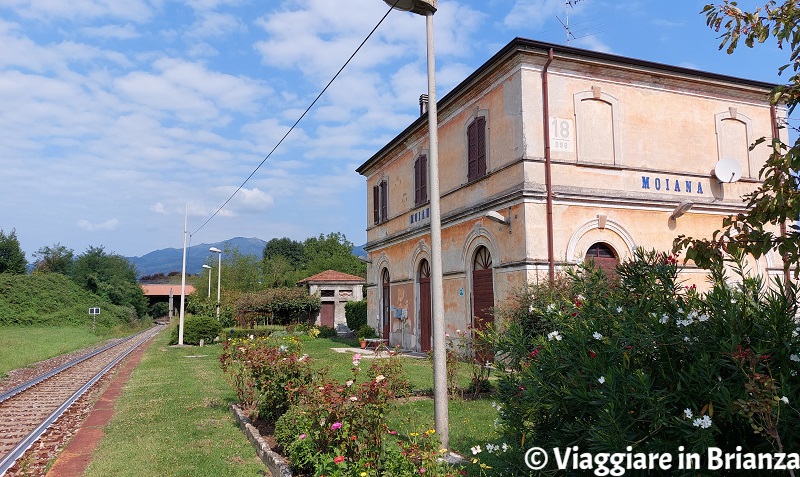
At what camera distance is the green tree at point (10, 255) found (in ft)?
157

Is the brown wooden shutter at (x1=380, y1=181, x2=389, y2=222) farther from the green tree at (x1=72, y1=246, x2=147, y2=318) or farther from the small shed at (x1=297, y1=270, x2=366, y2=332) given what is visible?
the green tree at (x1=72, y1=246, x2=147, y2=318)

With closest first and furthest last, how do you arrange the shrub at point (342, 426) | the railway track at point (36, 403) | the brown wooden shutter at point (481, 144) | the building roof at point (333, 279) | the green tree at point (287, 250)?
the shrub at point (342, 426), the railway track at point (36, 403), the brown wooden shutter at point (481, 144), the building roof at point (333, 279), the green tree at point (287, 250)

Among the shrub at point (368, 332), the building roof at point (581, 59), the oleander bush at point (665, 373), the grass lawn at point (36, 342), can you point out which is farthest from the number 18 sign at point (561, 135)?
the grass lawn at point (36, 342)

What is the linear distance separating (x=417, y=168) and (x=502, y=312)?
396 inches

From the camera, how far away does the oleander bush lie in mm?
2748

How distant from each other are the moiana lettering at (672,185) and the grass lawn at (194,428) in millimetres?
7325

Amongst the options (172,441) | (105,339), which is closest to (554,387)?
(172,441)

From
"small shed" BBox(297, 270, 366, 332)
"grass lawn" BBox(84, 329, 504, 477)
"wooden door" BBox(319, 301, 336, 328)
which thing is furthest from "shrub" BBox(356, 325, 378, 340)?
"wooden door" BBox(319, 301, 336, 328)

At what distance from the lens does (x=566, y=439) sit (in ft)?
11.4

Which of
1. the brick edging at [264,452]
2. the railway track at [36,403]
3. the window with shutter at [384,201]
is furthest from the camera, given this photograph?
the window with shutter at [384,201]

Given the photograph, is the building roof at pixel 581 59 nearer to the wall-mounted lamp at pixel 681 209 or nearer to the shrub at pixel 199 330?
the wall-mounted lamp at pixel 681 209

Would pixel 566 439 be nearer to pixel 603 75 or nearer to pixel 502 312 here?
pixel 502 312

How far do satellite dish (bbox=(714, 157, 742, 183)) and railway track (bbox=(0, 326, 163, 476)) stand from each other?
1655 cm

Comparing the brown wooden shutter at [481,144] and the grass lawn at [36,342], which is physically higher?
the brown wooden shutter at [481,144]
